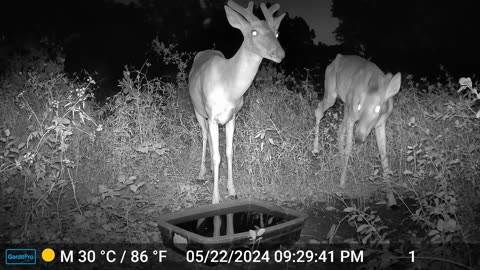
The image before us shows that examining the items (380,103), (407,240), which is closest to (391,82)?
(380,103)

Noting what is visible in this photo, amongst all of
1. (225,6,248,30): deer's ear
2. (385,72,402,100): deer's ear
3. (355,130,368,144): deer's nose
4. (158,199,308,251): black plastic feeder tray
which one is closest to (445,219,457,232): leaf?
(158,199,308,251): black plastic feeder tray

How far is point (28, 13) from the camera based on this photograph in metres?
14.4

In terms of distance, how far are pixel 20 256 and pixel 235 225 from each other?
81.3 inches

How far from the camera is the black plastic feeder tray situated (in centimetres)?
389

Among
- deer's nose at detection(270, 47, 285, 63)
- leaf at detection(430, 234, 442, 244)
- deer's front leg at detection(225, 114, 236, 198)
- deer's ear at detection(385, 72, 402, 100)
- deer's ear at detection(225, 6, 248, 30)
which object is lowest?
leaf at detection(430, 234, 442, 244)

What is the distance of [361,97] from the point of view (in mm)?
6113

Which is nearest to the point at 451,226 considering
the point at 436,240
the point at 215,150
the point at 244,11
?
the point at 436,240

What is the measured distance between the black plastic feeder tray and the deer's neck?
136cm

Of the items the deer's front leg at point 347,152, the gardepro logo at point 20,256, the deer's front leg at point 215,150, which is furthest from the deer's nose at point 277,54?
the gardepro logo at point 20,256

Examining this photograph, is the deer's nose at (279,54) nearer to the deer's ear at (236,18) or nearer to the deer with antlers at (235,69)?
the deer with antlers at (235,69)

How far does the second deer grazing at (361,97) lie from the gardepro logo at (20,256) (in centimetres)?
381

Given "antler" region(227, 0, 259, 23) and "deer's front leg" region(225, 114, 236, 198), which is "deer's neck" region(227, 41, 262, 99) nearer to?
"antler" region(227, 0, 259, 23)

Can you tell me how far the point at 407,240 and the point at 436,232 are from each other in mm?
1021

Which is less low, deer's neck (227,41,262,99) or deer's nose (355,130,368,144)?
deer's neck (227,41,262,99)
